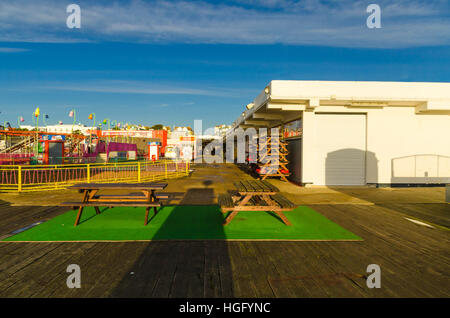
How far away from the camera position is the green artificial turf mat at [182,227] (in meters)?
5.65

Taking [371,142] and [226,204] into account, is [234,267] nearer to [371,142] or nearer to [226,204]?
[226,204]

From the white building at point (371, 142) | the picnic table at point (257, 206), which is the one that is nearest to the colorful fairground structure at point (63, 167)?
the picnic table at point (257, 206)

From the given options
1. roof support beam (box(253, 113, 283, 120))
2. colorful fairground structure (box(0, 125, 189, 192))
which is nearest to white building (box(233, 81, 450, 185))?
roof support beam (box(253, 113, 283, 120))

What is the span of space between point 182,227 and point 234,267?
8.08ft

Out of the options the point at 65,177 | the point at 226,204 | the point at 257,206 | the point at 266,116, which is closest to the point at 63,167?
the point at 65,177

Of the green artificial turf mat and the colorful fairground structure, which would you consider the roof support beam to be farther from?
the green artificial turf mat

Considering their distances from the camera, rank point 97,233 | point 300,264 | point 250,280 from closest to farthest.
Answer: point 250,280, point 300,264, point 97,233

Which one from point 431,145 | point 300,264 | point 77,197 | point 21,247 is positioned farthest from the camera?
point 431,145

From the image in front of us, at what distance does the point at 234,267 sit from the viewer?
419cm
